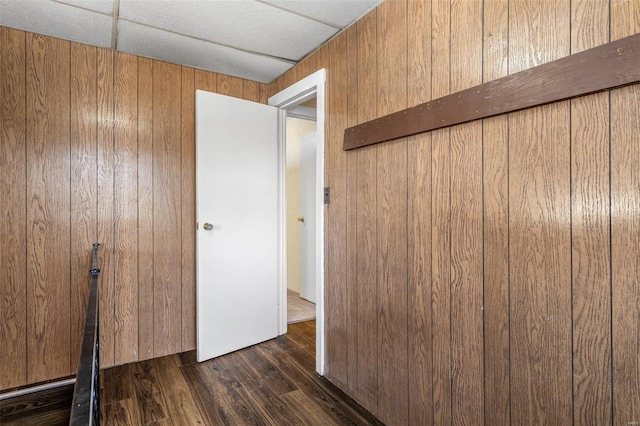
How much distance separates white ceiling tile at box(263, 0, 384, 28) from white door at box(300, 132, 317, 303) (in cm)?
191

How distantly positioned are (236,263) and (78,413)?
2072 millimetres

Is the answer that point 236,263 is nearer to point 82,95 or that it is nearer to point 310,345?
point 310,345

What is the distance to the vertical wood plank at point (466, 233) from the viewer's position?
1356 mm

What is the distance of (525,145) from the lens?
3.95 feet

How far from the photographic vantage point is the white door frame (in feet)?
7.47

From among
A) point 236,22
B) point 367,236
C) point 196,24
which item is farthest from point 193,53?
point 367,236

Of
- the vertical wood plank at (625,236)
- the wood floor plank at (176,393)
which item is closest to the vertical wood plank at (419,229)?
the vertical wood plank at (625,236)

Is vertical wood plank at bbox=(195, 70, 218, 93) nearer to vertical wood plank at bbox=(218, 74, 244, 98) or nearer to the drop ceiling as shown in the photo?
vertical wood plank at bbox=(218, 74, 244, 98)

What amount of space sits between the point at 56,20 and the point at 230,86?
1.18 meters

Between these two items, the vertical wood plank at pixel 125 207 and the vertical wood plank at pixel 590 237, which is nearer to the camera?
the vertical wood plank at pixel 590 237

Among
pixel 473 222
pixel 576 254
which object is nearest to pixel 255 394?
pixel 473 222

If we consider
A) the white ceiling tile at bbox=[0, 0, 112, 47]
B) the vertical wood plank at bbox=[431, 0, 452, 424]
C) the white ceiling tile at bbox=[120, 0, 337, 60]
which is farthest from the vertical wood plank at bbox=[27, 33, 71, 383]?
the vertical wood plank at bbox=[431, 0, 452, 424]

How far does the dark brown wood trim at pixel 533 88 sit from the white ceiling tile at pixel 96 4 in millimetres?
1649

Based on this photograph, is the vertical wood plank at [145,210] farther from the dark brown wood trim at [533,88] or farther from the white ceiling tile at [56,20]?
the dark brown wood trim at [533,88]
